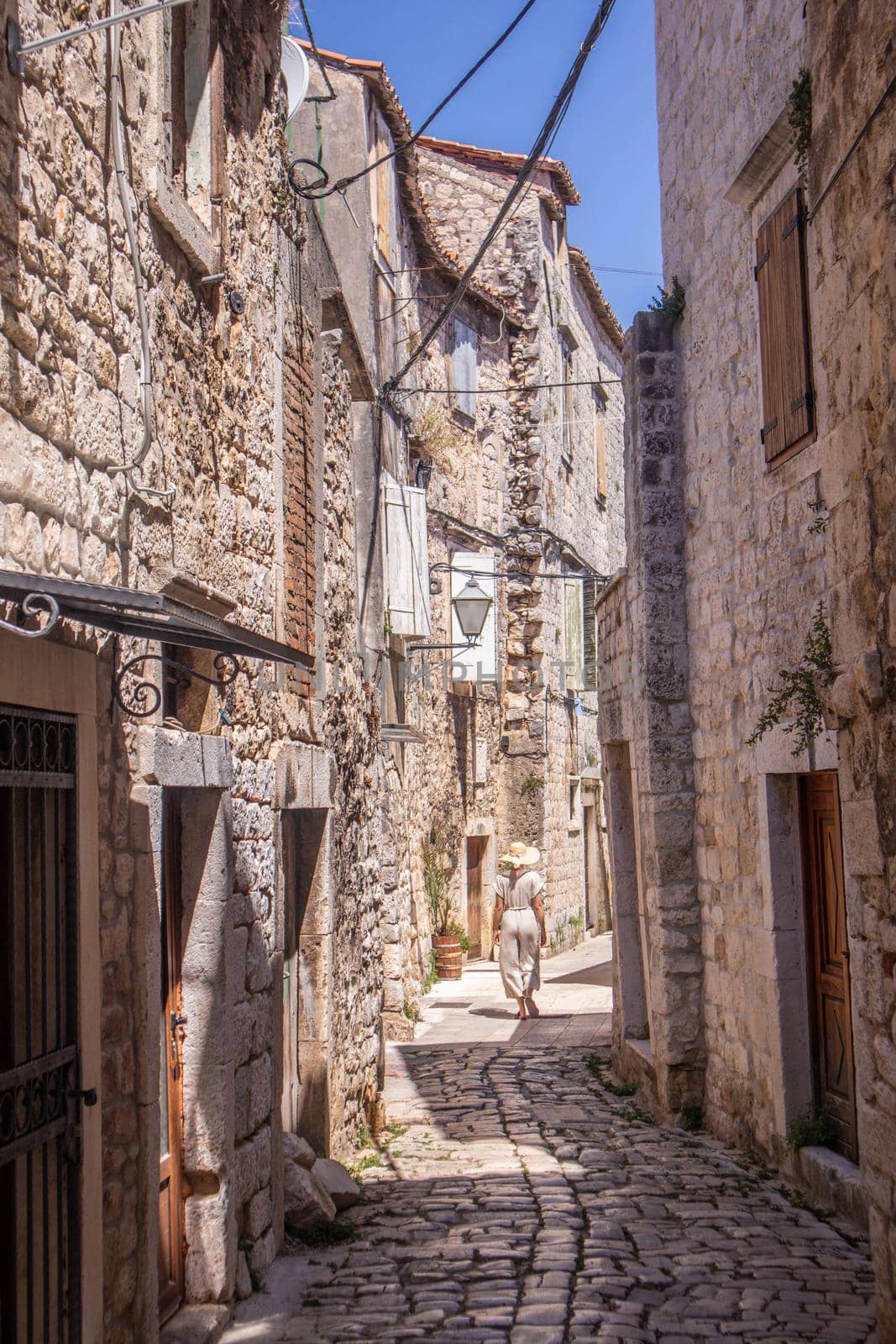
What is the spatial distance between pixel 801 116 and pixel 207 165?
8.66 feet

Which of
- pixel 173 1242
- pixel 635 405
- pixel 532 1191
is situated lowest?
pixel 532 1191

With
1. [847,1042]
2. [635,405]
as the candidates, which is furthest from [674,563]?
[847,1042]

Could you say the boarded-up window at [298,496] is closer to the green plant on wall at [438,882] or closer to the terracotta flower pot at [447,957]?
the green plant on wall at [438,882]

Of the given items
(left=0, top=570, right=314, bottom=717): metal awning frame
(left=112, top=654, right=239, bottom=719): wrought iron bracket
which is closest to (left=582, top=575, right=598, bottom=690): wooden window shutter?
(left=0, top=570, right=314, bottom=717): metal awning frame

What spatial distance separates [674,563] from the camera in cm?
874

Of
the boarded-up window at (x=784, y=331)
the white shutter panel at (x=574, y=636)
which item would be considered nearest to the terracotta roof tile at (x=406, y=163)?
the white shutter panel at (x=574, y=636)

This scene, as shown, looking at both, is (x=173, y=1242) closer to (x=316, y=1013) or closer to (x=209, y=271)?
(x=316, y=1013)

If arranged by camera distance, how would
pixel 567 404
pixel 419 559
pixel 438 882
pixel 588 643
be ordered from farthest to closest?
pixel 588 643 → pixel 567 404 → pixel 438 882 → pixel 419 559

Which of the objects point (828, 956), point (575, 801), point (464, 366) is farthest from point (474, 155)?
point (828, 956)

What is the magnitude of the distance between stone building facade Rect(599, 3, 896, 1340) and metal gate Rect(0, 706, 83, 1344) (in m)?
2.26

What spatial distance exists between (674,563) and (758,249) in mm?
2326

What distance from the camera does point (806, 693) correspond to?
237 inches

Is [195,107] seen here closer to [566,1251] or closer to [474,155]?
[566,1251]

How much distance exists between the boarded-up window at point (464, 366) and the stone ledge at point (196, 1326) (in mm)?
13924
